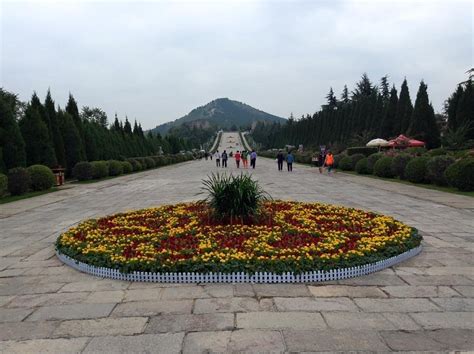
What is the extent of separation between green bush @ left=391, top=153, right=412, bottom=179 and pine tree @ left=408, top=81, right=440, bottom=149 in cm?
1937

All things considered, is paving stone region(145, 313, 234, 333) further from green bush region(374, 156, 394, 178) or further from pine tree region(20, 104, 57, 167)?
pine tree region(20, 104, 57, 167)

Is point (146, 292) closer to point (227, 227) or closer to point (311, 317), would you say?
point (311, 317)

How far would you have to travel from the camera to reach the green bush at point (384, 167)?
19.9 m

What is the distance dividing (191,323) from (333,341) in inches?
46.9

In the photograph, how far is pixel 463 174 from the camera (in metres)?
13.3

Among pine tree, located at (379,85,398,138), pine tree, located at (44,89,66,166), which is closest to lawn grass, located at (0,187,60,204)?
pine tree, located at (44,89,66,166)

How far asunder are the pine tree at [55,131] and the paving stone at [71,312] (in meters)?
20.2

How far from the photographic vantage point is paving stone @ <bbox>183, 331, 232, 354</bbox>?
303 centimetres

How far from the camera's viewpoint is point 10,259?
588 cm

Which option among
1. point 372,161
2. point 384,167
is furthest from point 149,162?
point 384,167

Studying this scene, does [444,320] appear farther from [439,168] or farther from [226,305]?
[439,168]

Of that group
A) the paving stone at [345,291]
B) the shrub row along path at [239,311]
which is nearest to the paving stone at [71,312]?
the shrub row along path at [239,311]

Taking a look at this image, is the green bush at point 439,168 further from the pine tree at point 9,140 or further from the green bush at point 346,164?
the pine tree at point 9,140

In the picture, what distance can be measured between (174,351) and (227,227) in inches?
146
